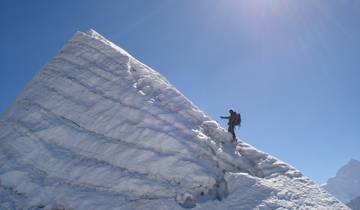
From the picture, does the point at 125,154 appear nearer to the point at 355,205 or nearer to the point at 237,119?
the point at 237,119

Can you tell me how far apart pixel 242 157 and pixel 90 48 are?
49.0ft

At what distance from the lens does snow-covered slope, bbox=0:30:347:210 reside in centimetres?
1989

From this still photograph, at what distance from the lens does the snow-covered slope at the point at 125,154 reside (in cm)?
1989

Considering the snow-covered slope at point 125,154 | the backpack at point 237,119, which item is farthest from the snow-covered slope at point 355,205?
the snow-covered slope at point 125,154

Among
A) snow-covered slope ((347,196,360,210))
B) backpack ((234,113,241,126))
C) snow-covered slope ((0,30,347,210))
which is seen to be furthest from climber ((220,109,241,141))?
snow-covered slope ((347,196,360,210))

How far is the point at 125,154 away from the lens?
21781 mm

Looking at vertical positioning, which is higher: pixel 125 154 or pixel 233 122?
pixel 233 122

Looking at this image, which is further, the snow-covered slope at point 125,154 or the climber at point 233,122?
the climber at point 233,122

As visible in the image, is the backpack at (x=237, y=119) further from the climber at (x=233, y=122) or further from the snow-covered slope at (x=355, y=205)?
the snow-covered slope at (x=355, y=205)

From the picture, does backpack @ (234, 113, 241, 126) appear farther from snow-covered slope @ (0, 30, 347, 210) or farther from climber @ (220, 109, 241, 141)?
snow-covered slope @ (0, 30, 347, 210)

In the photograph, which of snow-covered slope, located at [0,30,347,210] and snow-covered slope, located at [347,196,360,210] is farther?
snow-covered slope, located at [347,196,360,210]

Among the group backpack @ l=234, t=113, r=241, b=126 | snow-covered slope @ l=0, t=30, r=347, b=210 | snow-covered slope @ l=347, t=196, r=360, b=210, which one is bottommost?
snow-covered slope @ l=0, t=30, r=347, b=210

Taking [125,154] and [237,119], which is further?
[237,119]

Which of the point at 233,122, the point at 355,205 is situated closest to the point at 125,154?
the point at 233,122
